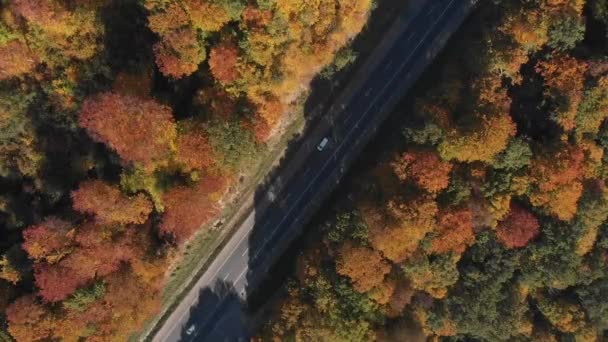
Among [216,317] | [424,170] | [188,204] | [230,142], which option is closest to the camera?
[230,142]

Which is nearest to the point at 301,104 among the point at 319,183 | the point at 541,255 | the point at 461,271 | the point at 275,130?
the point at 275,130

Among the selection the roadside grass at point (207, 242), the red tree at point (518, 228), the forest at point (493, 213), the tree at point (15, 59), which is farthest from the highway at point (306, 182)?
the tree at point (15, 59)

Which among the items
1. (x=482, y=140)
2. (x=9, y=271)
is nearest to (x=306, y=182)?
(x=482, y=140)

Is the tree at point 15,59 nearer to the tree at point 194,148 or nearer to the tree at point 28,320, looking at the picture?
the tree at point 194,148

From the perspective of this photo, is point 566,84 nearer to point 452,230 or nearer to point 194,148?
point 452,230

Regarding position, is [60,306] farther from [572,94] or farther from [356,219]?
[572,94]
